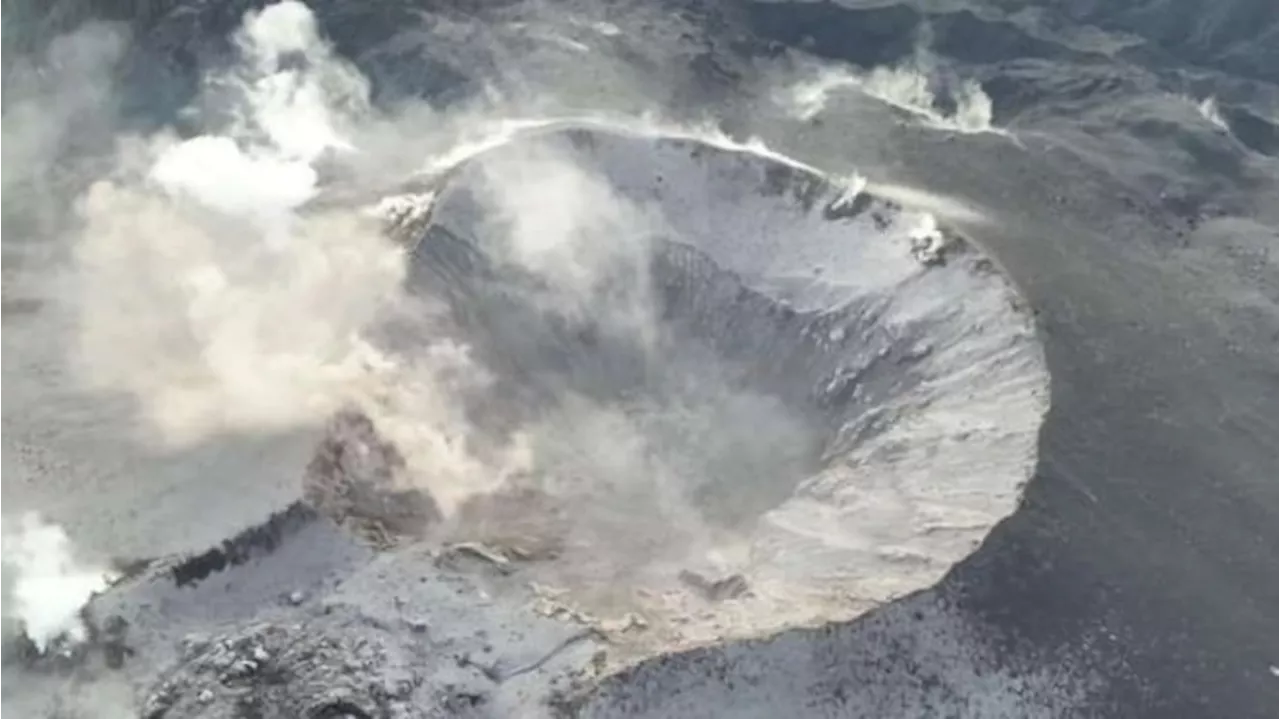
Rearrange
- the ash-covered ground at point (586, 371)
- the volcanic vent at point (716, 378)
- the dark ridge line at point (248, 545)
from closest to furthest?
1. the ash-covered ground at point (586, 371)
2. the dark ridge line at point (248, 545)
3. the volcanic vent at point (716, 378)

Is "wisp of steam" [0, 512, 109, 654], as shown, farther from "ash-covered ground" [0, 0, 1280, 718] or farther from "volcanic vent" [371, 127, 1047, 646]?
"volcanic vent" [371, 127, 1047, 646]

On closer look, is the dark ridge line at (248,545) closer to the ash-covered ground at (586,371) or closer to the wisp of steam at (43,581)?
the ash-covered ground at (586,371)

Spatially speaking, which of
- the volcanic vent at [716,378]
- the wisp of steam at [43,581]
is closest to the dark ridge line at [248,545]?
the wisp of steam at [43,581]

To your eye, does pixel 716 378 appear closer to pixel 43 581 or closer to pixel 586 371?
pixel 586 371

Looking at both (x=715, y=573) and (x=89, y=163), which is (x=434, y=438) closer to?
(x=715, y=573)

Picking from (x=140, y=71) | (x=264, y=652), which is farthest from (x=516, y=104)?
(x=264, y=652)

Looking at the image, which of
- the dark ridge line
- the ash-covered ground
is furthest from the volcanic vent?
the dark ridge line
